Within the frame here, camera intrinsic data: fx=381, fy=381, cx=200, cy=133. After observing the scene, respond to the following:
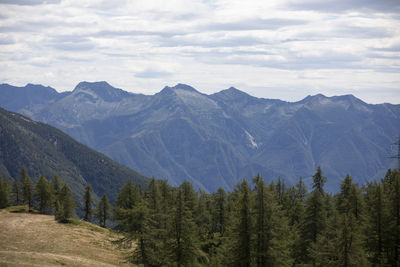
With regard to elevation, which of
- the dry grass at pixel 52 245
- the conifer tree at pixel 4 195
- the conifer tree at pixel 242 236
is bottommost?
the dry grass at pixel 52 245

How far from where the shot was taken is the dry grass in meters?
42.0

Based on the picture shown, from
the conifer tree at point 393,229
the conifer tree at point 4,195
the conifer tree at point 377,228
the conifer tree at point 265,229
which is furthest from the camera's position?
the conifer tree at point 4,195

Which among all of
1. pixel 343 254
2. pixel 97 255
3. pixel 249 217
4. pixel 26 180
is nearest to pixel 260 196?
pixel 249 217

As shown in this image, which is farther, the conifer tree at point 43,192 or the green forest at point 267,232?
the conifer tree at point 43,192

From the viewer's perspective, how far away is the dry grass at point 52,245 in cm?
4203

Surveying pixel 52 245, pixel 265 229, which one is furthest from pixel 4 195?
pixel 265 229

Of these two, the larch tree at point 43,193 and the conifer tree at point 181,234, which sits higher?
the larch tree at point 43,193

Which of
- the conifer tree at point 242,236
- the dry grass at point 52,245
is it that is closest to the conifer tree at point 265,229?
the conifer tree at point 242,236

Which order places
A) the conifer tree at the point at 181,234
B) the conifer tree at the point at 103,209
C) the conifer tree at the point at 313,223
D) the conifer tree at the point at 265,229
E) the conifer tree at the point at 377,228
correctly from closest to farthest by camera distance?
the conifer tree at the point at 265,229
the conifer tree at the point at 181,234
the conifer tree at the point at 377,228
the conifer tree at the point at 313,223
the conifer tree at the point at 103,209

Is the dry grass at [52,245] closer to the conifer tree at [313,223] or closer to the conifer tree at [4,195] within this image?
the conifer tree at [313,223]

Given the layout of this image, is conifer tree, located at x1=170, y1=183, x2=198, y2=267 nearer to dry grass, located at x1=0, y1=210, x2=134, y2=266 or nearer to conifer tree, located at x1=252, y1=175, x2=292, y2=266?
conifer tree, located at x1=252, y1=175, x2=292, y2=266

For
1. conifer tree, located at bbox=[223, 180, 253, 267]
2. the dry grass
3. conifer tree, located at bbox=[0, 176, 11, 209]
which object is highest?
conifer tree, located at bbox=[0, 176, 11, 209]

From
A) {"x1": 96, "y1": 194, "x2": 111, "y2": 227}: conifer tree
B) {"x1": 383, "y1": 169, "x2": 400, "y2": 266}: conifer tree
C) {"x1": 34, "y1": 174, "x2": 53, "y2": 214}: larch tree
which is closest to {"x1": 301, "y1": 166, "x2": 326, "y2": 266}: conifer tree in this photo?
{"x1": 383, "y1": 169, "x2": 400, "y2": 266}: conifer tree

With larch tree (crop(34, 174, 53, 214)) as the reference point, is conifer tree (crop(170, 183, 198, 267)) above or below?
below
